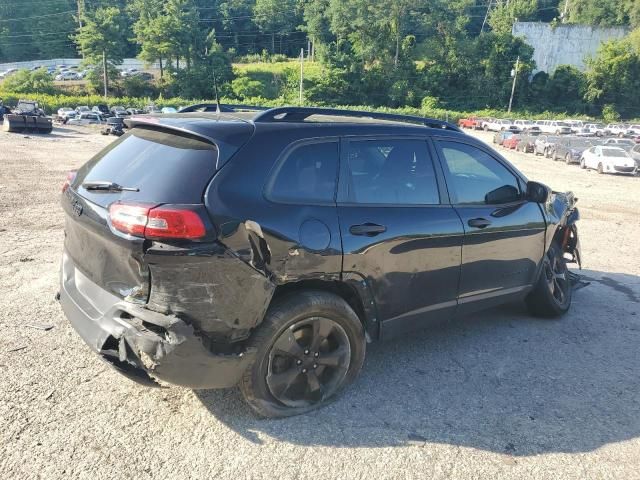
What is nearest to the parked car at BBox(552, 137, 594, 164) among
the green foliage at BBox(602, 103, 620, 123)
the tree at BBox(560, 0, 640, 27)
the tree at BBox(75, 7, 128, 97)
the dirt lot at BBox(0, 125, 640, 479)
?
the dirt lot at BBox(0, 125, 640, 479)

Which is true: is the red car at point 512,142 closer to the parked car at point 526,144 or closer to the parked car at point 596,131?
the parked car at point 526,144

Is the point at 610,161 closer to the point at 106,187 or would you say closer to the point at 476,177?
the point at 476,177

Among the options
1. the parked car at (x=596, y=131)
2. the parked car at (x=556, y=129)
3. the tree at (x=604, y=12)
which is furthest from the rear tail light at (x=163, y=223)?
the tree at (x=604, y=12)

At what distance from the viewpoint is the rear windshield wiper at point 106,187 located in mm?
2856

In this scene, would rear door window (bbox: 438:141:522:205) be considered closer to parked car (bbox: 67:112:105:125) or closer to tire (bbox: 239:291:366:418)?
tire (bbox: 239:291:366:418)

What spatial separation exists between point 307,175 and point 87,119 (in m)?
47.1

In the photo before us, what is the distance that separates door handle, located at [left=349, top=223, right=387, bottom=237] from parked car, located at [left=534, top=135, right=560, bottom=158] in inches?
1160

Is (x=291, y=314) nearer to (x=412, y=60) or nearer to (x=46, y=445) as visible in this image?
(x=46, y=445)

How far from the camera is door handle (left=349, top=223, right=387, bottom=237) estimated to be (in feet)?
10.3

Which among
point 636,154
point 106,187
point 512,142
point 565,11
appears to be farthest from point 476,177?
point 565,11

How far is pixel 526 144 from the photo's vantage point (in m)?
33.4

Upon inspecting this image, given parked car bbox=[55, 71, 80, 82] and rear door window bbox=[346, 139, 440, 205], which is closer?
rear door window bbox=[346, 139, 440, 205]

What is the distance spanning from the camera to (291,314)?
9.51ft

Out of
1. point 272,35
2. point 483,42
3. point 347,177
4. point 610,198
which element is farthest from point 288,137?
point 272,35
